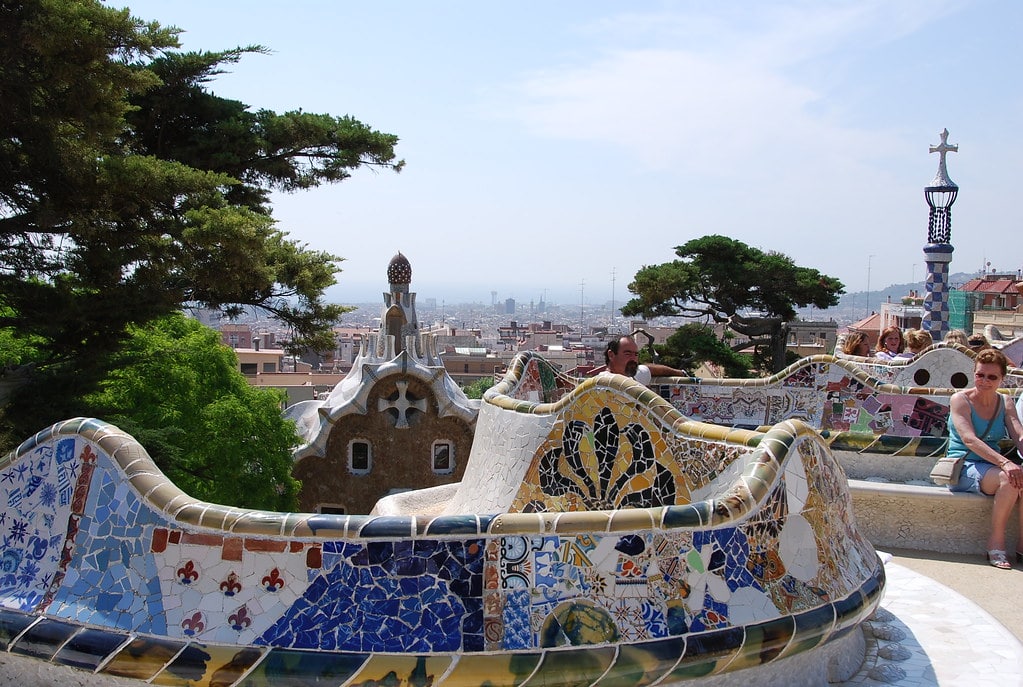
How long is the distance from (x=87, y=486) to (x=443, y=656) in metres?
1.43

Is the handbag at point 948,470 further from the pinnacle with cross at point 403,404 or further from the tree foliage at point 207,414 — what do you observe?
the pinnacle with cross at point 403,404

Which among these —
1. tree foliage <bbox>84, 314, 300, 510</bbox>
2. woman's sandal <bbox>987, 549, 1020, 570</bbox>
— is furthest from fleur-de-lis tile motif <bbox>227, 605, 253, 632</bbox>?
tree foliage <bbox>84, 314, 300, 510</bbox>

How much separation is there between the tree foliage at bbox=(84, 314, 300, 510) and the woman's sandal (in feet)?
23.8

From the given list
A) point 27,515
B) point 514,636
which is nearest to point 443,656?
point 514,636

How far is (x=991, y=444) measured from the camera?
18.9 feet

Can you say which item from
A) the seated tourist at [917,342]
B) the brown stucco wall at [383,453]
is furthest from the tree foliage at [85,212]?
the brown stucco wall at [383,453]

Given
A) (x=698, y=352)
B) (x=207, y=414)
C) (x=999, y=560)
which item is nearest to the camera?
(x=999, y=560)

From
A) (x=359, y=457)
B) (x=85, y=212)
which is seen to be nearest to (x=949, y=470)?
(x=85, y=212)

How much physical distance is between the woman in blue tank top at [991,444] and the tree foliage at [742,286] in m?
20.6

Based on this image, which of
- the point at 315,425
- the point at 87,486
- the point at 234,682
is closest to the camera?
the point at 234,682

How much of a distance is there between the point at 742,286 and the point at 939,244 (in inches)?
474

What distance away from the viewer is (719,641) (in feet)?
10.4

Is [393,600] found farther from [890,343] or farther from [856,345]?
[890,343]

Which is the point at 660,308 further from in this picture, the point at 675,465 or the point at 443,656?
the point at 443,656
